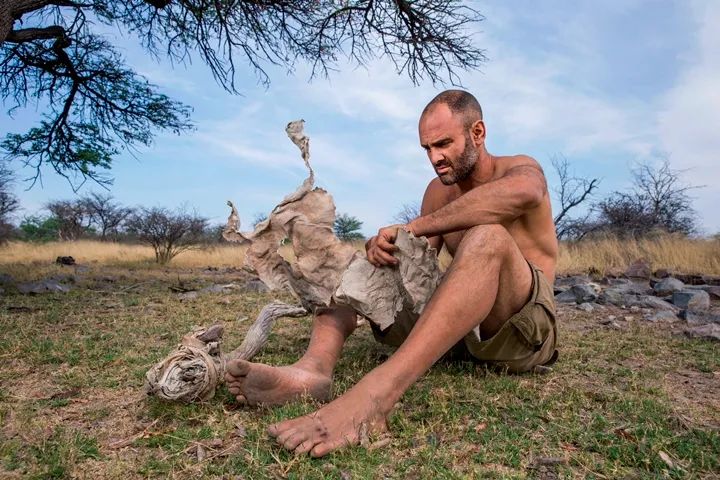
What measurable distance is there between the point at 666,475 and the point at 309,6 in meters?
7.00

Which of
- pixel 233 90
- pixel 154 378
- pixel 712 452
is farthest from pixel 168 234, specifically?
pixel 712 452

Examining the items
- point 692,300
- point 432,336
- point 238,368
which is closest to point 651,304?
point 692,300

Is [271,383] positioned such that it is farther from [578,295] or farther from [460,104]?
[578,295]

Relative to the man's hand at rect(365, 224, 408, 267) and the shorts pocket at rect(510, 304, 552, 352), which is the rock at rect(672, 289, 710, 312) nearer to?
the shorts pocket at rect(510, 304, 552, 352)

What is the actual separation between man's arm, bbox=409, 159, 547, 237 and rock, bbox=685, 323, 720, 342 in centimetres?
219

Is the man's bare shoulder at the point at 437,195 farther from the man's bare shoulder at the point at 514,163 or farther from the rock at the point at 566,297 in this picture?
the rock at the point at 566,297

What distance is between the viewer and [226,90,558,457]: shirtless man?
1.70 metres

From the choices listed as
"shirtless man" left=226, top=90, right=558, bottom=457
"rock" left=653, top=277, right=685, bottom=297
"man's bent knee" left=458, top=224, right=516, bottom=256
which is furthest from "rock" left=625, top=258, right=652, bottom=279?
"man's bent knee" left=458, top=224, right=516, bottom=256

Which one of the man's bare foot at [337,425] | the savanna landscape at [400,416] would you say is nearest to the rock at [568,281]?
the savanna landscape at [400,416]

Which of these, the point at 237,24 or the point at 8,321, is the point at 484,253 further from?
the point at 237,24

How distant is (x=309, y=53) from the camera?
7977mm

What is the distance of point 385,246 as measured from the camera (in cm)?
209

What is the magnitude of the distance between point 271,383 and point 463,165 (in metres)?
1.26

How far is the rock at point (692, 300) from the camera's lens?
16.6ft
